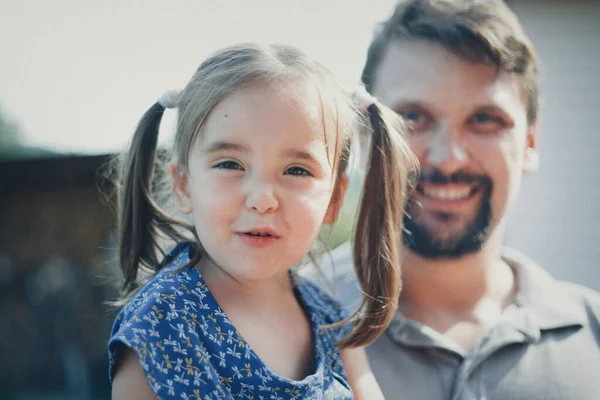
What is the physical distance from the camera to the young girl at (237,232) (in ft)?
3.68

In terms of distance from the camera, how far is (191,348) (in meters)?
1.12

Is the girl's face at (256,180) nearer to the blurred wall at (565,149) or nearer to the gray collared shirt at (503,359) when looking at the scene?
the gray collared shirt at (503,359)

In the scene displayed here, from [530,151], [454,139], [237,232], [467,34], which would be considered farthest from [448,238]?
[237,232]

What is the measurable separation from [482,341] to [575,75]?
2.08m

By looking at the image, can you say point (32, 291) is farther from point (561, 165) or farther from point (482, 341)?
point (482, 341)

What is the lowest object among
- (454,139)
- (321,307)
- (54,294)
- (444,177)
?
(54,294)

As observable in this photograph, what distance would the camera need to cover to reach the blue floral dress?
1086 millimetres

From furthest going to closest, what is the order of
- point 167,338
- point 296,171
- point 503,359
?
point 503,359 < point 296,171 < point 167,338

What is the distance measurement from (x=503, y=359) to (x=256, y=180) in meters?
0.93

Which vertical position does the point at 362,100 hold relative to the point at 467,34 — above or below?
below

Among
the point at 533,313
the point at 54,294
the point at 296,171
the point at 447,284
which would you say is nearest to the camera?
the point at 296,171

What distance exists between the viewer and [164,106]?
138 cm

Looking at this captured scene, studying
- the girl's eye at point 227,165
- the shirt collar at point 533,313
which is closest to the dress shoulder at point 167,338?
the girl's eye at point 227,165

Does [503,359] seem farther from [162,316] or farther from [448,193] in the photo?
[162,316]
